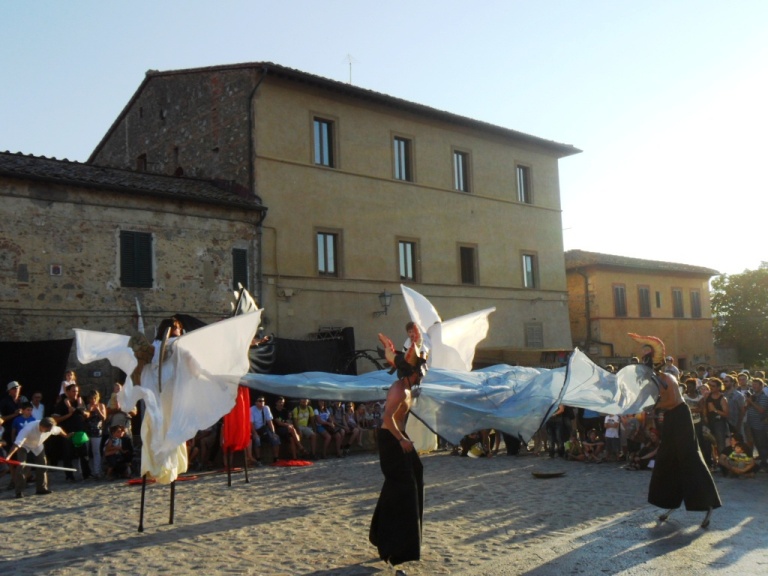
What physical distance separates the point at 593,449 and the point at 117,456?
9.26 m

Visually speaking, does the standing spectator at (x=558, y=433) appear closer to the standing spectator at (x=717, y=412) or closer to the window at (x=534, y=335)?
the standing spectator at (x=717, y=412)

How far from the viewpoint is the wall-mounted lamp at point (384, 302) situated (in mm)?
25438

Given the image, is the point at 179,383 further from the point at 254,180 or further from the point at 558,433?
the point at 254,180

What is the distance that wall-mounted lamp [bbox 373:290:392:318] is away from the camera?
83.5 feet

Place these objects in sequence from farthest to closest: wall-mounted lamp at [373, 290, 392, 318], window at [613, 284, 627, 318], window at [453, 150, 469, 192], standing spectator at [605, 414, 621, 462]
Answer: window at [613, 284, 627, 318] < window at [453, 150, 469, 192] < wall-mounted lamp at [373, 290, 392, 318] < standing spectator at [605, 414, 621, 462]

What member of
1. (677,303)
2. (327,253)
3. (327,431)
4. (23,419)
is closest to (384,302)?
(327,253)

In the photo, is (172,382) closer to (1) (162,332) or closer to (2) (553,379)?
(1) (162,332)

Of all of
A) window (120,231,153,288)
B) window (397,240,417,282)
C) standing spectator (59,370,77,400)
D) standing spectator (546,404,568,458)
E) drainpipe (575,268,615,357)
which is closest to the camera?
standing spectator (59,370,77,400)

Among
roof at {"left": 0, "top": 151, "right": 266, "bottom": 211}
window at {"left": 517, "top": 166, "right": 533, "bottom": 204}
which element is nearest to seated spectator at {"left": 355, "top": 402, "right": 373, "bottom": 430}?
roof at {"left": 0, "top": 151, "right": 266, "bottom": 211}

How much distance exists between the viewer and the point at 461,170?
29734 millimetres

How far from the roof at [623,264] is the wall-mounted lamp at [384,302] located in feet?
51.6

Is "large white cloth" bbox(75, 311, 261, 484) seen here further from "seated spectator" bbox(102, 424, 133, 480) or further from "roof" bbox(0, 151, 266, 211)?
"roof" bbox(0, 151, 266, 211)

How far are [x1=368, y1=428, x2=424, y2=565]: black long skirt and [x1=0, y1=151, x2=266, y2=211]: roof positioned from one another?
15.0 meters

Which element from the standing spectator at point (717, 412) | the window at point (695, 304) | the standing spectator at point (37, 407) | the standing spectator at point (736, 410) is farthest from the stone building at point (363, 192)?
the window at point (695, 304)
